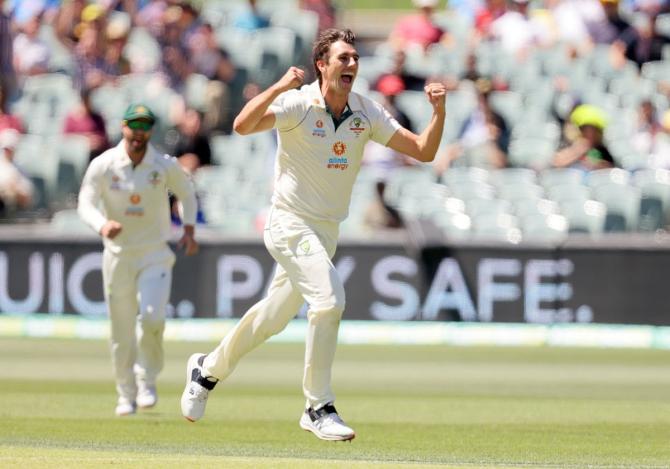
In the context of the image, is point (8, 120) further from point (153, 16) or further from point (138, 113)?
point (138, 113)

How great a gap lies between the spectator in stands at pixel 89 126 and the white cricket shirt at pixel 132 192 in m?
6.41

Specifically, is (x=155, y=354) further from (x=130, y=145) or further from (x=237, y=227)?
(x=237, y=227)

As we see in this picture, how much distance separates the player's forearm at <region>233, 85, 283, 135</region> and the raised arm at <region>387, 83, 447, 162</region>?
0.75m

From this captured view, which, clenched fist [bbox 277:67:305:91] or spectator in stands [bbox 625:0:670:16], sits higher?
spectator in stands [bbox 625:0:670:16]

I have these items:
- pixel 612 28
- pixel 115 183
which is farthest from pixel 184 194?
pixel 612 28

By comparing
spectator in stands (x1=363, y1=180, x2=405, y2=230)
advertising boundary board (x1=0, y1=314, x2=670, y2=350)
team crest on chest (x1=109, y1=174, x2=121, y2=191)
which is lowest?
advertising boundary board (x1=0, y1=314, x2=670, y2=350)

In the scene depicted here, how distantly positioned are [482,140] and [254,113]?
8.75 metres

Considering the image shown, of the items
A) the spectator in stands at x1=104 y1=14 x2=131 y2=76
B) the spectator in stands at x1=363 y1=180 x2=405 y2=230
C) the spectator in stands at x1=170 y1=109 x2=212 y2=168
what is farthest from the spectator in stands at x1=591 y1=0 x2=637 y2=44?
the spectator in stands at x1=104 y1=14 x2=131 y2=76

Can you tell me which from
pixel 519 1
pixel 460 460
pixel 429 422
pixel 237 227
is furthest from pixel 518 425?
pixel 519 1

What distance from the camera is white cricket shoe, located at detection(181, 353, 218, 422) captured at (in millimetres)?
8125

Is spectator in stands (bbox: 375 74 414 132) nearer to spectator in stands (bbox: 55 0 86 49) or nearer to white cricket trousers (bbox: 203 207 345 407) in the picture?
spectator in stands (bbox: 55 0 86 49)

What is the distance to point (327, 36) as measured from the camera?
768cm

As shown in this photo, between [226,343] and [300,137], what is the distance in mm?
1132

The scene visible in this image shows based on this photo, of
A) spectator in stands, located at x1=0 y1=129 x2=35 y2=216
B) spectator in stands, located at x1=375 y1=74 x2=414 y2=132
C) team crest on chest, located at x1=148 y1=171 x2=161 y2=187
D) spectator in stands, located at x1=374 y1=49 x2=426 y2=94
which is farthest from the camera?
spectator in stands, located at x1=374 y1=49 x2=426 y2=94
